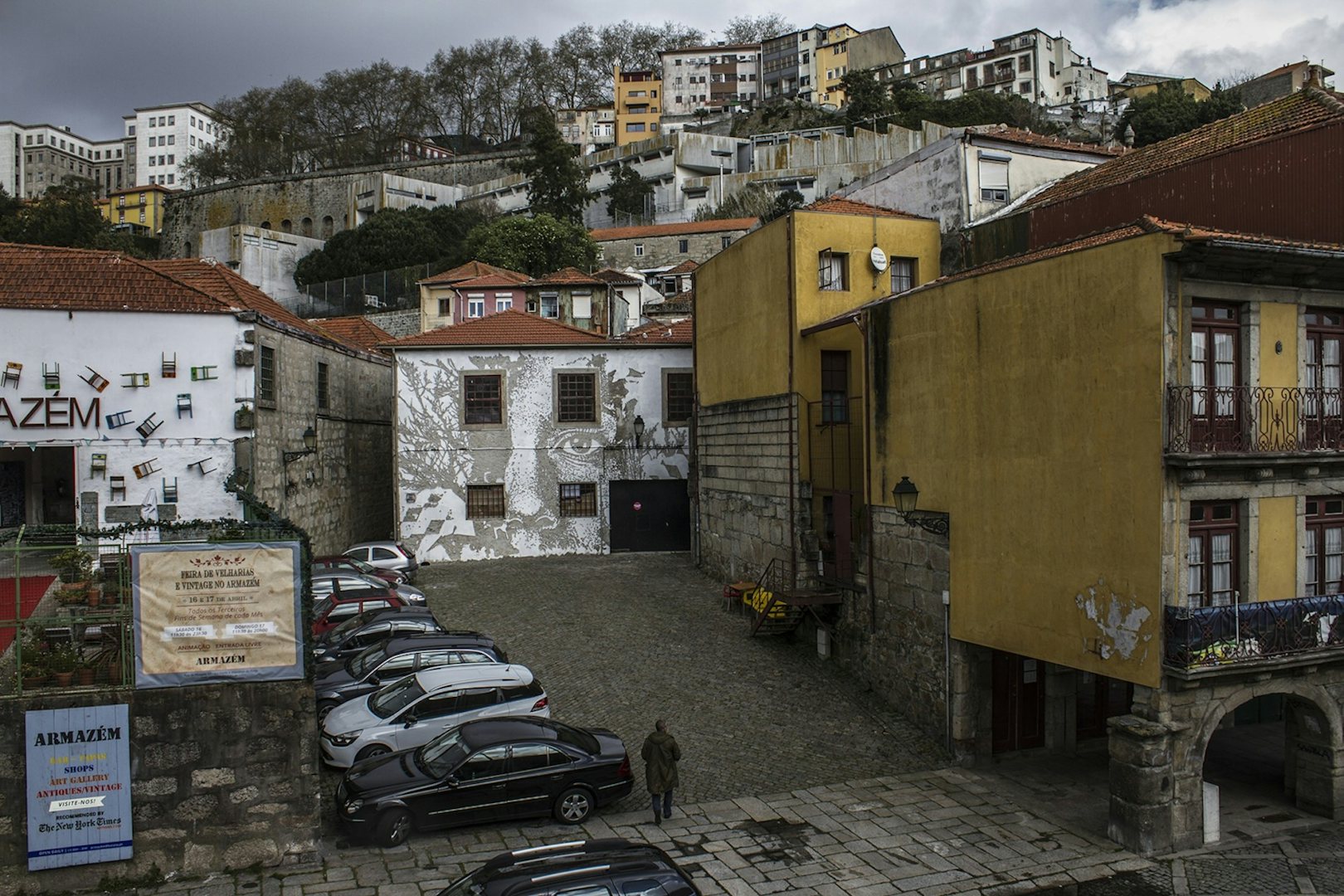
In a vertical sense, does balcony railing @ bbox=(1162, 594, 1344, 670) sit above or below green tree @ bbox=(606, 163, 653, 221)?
below

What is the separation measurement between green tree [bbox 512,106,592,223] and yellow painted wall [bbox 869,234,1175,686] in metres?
52.9

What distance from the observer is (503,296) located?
44312 millimetres

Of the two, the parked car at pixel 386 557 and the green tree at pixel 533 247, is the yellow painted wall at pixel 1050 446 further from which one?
the green tree at pixel 533 247

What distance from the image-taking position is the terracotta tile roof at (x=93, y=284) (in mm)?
21016

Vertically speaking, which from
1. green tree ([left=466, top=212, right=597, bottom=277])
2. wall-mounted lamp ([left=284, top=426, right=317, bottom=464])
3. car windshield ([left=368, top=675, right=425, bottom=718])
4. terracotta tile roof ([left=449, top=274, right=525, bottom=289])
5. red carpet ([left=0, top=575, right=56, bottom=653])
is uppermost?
green tree ([left=466, top=212, right=597, bottom=277])

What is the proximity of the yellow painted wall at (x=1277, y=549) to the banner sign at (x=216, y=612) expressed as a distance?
1277cm

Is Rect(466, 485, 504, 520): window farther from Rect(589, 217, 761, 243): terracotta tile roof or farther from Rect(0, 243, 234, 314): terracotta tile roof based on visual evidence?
Rect(589, 217, 761, 243): terracotta tile roof

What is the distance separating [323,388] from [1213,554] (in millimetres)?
23288

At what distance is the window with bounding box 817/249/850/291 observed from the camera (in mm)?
22016

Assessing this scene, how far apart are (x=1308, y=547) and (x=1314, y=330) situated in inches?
124

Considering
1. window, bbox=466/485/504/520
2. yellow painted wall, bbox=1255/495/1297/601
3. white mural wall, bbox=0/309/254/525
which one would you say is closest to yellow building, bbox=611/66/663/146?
window, bbox=466/485/504/520

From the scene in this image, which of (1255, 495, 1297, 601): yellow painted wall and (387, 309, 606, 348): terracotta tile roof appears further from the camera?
(387, 309, 606, 348): terracotta tile roof

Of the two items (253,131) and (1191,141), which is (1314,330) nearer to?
(1191,141)

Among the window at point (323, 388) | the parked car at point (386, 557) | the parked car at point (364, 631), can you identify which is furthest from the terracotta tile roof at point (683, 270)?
the parked car at point (364, 631)
